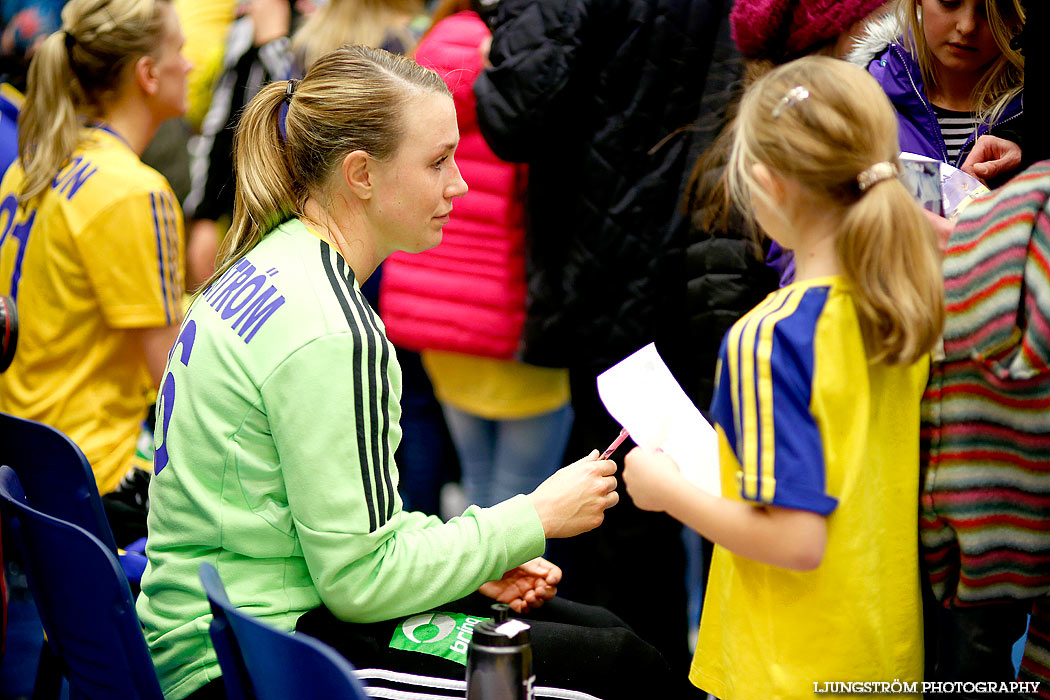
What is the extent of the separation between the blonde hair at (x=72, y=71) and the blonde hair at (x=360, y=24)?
1.90 feet

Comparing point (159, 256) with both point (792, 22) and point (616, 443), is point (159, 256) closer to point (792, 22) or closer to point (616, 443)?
point (616, 443)

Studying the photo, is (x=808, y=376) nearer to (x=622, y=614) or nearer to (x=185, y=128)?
(x=622, y=614)

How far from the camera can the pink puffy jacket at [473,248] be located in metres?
2.85

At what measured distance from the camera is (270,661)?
1.19 m

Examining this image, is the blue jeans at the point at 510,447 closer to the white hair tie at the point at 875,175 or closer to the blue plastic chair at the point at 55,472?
the blue plastic chair at the point at 55,472

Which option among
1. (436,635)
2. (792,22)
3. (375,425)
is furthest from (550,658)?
(792,22)

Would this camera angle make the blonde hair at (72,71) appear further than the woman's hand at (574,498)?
Yes

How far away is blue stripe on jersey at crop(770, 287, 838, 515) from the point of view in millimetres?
1306

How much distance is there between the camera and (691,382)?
267 cm

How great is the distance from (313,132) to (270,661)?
0.90 m

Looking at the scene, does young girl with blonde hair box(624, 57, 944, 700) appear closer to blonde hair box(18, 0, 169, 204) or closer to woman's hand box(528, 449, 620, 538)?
woman's hand box(528, 449, 620, 538)

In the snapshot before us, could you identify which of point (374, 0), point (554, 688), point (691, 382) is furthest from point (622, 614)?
point (374, 0)

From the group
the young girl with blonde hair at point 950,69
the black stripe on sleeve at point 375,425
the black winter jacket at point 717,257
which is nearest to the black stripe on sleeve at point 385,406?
the black stripe on sleeve at point 375,425

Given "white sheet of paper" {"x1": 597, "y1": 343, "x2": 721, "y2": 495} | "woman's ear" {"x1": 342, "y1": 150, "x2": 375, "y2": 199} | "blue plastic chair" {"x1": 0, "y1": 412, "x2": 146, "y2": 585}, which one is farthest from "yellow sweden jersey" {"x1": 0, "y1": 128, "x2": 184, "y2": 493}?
"white sheet of paper" {"x1": 597, "y1": 343, "x2": 721, "y2": 495}
